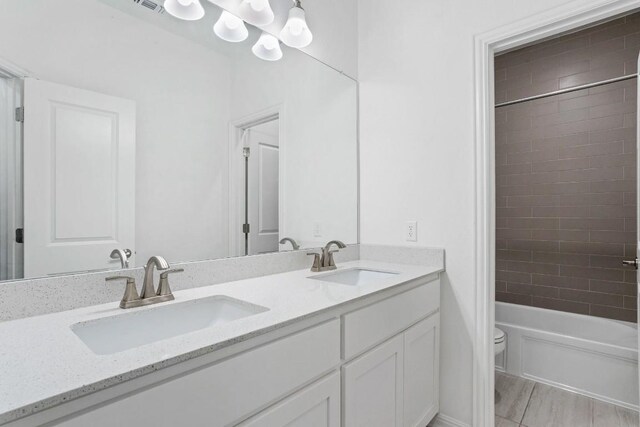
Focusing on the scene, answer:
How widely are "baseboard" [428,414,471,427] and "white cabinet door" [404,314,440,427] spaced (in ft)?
0.23

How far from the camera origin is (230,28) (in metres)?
1.47

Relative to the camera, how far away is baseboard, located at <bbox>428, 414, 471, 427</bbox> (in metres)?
1.70

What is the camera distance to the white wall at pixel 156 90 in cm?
100

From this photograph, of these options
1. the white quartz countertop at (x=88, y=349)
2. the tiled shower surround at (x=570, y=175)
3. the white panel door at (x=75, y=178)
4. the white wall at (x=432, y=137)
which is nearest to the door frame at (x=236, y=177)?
the white quartz countertop at (x=88, y=349)

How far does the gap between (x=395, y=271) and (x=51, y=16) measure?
1.62 m

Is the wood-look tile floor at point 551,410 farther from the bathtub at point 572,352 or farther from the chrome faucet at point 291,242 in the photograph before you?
the chrome faucet at point 291,242

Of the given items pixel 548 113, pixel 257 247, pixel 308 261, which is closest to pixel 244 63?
pixel 257 247

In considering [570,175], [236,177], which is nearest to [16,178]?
[236,177]

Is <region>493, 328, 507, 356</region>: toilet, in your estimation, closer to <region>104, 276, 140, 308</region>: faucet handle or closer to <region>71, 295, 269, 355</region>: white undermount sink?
<region>71, 295, 269, 355</region>: white undermount sink

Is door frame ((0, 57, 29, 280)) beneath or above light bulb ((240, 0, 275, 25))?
beneath

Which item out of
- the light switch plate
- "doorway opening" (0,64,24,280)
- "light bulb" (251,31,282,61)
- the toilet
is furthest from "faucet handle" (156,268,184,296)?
the toilet

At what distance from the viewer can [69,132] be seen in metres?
1.03

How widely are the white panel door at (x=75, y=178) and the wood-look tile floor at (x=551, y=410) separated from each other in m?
2.08

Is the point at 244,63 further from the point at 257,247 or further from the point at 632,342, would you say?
the point at 632,342
